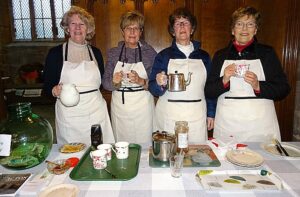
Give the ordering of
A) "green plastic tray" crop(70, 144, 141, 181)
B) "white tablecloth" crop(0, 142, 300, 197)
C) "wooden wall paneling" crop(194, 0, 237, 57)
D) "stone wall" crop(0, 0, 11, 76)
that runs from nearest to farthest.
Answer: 1. "white tablecloth" crop(0, 142, 300, 197)
2. "green plastic tray" crop(70, 144, 141, 181)
3. "wooden wall paneling" crop(194, 0, 237, 57)
4. "stone wall" crop(0, 0, 11, 76)

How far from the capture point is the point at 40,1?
7.27 m

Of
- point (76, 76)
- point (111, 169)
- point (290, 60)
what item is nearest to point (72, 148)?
point (111, 169)

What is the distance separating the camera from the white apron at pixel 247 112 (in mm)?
1910

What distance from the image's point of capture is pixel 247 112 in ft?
6.29

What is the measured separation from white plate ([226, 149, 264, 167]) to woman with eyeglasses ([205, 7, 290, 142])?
0.54 meters

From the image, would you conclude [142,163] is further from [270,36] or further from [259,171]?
[270,36]

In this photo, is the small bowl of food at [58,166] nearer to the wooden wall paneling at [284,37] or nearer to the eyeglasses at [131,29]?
the eyeglasses at [131,29]

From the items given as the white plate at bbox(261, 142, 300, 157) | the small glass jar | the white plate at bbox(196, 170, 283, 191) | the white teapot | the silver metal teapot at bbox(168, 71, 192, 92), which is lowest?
the white plate at bbox(196, 170, 283, 191)

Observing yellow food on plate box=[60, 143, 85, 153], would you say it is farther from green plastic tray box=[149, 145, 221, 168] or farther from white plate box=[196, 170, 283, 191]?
white plate box=[196, 170, 283, 191]

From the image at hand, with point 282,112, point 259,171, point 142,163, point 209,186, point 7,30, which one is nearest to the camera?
point 209,186

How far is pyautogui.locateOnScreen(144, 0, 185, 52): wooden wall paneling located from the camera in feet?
9.06

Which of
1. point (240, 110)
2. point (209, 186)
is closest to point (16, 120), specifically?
point (209, 186)

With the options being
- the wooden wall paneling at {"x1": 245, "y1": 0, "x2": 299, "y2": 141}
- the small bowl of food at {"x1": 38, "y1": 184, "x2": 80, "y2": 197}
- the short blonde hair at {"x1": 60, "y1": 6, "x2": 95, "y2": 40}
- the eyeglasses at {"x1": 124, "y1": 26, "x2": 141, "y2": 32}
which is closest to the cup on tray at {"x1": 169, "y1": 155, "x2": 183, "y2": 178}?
the small bowl of food at {"x1": 38, "y1": 184, "x2": 80, "y2": 197}

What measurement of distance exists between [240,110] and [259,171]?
76cm
